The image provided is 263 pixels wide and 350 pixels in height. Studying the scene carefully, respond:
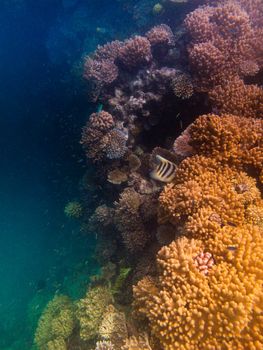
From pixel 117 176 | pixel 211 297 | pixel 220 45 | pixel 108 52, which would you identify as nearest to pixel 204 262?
pixel 211 297

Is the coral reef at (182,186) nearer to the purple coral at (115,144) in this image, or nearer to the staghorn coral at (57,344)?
the purple coral at (115,144)

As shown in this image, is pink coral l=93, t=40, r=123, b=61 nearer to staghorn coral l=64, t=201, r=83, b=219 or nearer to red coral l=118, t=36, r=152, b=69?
red coral l=118, t=36, r=152, b=69

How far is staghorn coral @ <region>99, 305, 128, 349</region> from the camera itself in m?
3.91

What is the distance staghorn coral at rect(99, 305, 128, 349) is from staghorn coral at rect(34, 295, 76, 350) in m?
2.25

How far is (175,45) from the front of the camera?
Result: 6.70 metres

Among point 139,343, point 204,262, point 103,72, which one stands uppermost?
point 103,72

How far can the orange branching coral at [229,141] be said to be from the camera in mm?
3887

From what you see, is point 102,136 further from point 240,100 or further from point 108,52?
point 240,100

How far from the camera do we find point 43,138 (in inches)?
719

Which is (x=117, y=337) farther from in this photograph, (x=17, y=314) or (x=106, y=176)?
(x=17, y=314)

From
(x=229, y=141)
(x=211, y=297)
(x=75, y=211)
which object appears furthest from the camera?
(x=75, y=211)

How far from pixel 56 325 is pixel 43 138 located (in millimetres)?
14050

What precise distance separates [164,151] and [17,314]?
13.4 m

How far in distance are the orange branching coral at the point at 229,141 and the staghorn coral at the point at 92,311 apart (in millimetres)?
3270
